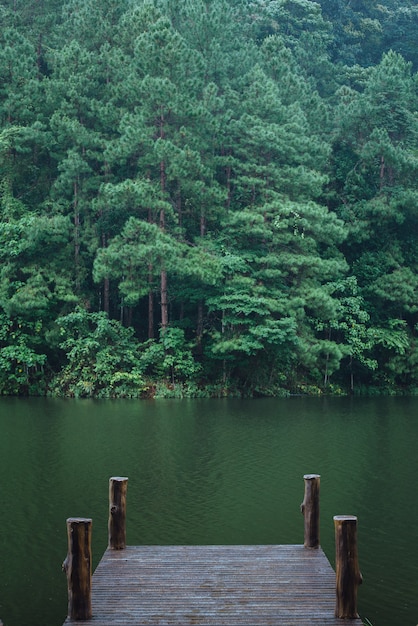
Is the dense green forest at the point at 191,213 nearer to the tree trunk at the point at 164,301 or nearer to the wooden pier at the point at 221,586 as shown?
the tree trunk at the point at 164,301

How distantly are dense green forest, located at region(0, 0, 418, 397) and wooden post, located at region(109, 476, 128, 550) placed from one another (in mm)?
17162

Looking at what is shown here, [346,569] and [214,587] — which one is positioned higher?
[346,569]

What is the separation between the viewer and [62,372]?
26.8 m

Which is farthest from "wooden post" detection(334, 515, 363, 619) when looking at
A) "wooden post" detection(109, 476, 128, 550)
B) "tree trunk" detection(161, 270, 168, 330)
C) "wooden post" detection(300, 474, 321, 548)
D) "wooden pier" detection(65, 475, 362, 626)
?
"tree trunk" detection(161, 270, 168, 330)

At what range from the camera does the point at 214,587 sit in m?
7.36

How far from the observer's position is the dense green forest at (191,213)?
26.6m

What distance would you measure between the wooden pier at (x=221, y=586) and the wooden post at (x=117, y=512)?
0.10 ft

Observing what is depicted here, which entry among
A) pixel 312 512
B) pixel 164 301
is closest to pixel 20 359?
pixel 164 301

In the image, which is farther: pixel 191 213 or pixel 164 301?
pixel 191 213

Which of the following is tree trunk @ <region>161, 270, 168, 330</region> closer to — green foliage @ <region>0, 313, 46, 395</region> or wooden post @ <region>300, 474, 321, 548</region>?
green foliage @ <region>0, 313, 46, 395</region>

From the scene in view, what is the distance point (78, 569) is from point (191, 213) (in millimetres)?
23562

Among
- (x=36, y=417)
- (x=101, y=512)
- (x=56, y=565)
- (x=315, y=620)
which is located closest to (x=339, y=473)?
(x=101, y=512)

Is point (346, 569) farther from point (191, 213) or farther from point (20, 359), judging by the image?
point (191, 213)

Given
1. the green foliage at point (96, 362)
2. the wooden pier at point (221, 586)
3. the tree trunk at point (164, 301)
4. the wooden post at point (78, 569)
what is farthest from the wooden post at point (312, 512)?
the tree trunk at point (164, 301)
